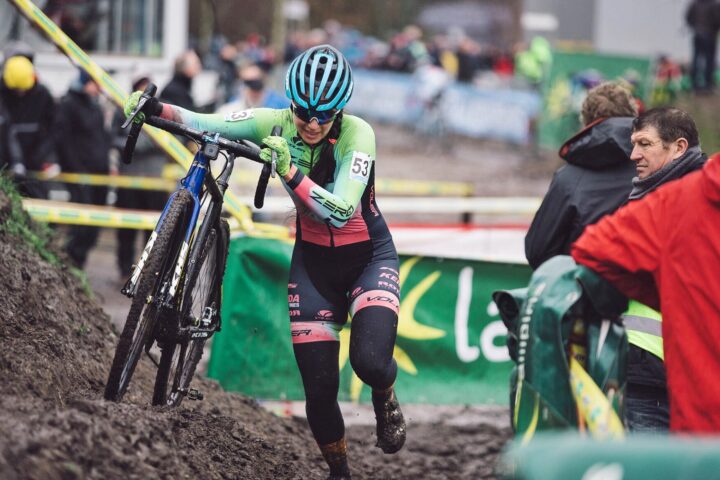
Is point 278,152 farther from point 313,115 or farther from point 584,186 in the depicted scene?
point 584,186

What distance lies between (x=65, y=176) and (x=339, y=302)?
7.57 metres

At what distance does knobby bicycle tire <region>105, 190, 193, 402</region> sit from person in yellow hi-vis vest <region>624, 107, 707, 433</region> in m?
2.17

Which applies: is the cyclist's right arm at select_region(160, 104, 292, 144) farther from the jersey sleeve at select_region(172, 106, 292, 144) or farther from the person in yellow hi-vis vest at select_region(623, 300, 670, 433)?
the person in yellow hi-vis vest at select_region(623, 300, 670, 433)

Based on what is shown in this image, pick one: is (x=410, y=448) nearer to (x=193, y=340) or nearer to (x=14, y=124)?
(x=193, y=340)

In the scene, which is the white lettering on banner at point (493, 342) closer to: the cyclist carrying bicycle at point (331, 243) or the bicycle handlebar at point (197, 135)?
the cyclist carrying bicycle at point (331, 243)

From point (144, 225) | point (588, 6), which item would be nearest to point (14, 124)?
point (144, 225)

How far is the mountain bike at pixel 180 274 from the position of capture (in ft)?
→ 16.6

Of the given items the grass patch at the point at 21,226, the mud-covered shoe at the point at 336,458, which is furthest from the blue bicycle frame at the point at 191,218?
the grass patch at the point at 21,226

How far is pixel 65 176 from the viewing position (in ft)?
40.9

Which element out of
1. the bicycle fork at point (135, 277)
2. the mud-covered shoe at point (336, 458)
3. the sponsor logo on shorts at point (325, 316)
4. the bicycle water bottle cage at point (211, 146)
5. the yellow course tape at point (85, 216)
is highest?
the bicycle water bottle cage at point (211, 146)

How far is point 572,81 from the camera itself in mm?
23344

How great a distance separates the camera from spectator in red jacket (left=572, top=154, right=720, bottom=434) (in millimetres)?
3641

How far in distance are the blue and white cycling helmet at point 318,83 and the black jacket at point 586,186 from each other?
1304 mm

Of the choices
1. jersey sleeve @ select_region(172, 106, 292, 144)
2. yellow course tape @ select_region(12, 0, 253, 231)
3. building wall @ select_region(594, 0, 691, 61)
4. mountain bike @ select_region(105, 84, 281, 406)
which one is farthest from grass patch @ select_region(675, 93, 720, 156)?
mountain bike @ select_region(105, 84, 281, 406)
